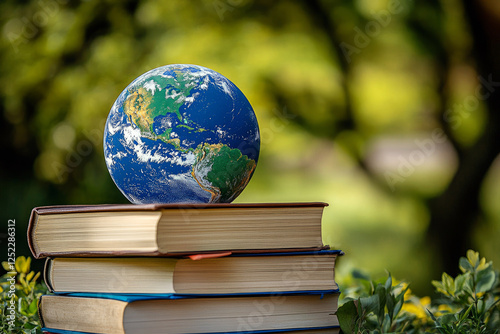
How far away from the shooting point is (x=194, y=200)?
1533 millimetres

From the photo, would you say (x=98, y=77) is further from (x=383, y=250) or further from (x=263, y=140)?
(x=383, y=250)

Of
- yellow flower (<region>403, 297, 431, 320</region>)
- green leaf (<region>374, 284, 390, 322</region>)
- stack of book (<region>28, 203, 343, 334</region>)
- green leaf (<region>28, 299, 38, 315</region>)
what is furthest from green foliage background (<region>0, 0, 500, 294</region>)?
green leaf (<region>374, 284, 390, 322</region>)

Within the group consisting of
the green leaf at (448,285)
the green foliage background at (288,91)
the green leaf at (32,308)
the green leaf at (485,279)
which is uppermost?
the green leaf at (485,279)

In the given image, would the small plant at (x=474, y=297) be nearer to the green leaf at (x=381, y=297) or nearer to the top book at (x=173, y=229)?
the green leaf at (x=381, y=297)

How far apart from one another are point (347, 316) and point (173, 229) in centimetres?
46

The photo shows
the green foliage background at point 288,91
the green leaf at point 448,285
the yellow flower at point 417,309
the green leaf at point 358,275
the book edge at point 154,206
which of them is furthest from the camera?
the green foliage background at point 288,91

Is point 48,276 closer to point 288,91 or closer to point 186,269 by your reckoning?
point 186,269

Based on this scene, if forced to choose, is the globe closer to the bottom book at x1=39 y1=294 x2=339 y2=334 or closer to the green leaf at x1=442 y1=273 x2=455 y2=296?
the bottom book at x1=39 y1=294 x2=339 y2=334

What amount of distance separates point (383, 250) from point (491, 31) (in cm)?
245

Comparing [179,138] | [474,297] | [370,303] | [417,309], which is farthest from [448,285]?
[179,138]

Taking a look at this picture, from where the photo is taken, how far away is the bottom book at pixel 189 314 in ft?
4.12

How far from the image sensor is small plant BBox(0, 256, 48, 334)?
59.7 inches

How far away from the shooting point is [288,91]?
5617mm

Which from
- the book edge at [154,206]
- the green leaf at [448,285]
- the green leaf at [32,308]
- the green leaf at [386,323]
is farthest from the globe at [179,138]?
the green leaf at [448,285]
